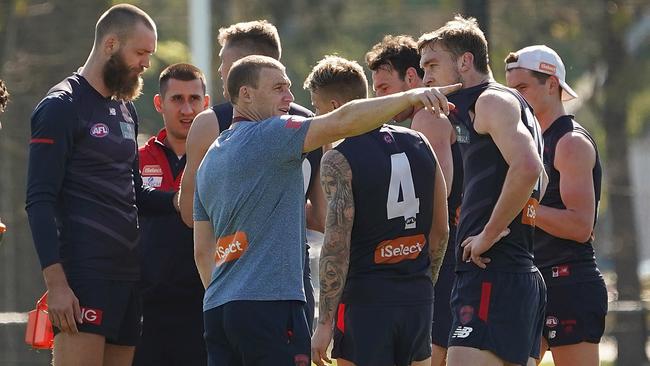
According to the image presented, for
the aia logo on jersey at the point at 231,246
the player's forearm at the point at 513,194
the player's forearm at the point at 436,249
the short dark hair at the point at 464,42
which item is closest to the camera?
the aia logo on jersey at the point at 231,246

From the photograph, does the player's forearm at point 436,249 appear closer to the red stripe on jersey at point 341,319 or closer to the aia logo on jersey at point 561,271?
the red stripe on jersey at point 341,319

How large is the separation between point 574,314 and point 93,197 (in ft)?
8.73

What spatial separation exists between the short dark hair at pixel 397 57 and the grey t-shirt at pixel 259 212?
1.91m

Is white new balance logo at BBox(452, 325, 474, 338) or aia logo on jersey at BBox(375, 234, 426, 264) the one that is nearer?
white new balance logo at BBox(452, 325, 474, 338)

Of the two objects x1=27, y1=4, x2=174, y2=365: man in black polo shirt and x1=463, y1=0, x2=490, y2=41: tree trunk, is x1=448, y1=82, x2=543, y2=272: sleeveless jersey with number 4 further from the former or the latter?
x1=463, y1=0, x2=490, y2=41: tree trunk

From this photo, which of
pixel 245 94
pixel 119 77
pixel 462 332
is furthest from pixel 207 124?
pixel 462 332

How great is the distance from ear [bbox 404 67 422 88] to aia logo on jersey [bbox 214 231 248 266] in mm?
2132

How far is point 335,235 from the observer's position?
5.76 metres

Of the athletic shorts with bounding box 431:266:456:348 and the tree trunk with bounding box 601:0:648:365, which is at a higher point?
the tree trunk with bounding box 601:0:648:365

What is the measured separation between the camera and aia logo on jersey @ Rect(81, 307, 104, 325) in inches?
235

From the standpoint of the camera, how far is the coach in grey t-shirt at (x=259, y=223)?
5.12m

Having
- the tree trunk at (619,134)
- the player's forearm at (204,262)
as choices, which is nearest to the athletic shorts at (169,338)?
the player's forearm at (204,262)

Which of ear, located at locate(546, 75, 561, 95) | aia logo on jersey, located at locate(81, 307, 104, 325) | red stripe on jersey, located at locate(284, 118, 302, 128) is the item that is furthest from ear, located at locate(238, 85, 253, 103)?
ear, located at locate(546, 75, 561, 95)

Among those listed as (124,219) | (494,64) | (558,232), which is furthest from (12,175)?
(558,232)
